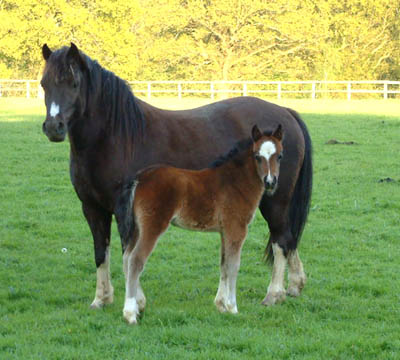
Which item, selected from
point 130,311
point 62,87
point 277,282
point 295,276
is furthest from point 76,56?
point 295,276

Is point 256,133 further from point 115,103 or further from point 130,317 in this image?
point 130,317

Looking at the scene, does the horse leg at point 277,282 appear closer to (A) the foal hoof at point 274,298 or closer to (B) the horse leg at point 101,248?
(A) the foal hoof at point 274,298

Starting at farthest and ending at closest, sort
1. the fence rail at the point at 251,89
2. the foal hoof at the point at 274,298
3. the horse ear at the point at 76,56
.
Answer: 1. the fence rail at the point at 251,89
2. the foal hoof at the point at 274,298
3. the horse ear at the point at 76,56

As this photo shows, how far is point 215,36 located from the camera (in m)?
Result: 44.7

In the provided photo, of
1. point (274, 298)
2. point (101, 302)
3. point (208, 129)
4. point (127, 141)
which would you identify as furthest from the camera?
point (208, 129)

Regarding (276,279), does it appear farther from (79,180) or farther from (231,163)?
(79,180)

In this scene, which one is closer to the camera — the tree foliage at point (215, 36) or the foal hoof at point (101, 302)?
the foal hoof at point (101, 302)

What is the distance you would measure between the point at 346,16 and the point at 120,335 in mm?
44933

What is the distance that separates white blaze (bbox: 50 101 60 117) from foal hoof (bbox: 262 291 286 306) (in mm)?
2455

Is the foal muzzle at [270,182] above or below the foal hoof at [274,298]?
above

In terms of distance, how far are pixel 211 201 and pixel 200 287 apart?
4.58 ft

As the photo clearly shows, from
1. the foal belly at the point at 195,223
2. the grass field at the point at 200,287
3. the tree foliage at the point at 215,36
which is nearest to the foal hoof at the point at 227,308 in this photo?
the grass field at the point at 200,287

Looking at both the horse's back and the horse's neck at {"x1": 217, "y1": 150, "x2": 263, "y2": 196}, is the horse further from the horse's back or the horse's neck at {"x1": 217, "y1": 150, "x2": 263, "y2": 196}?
the horse's neck at {"x1": 217, "y1": 150, "x2": 263, "y2": 196}

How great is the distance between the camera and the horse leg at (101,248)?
225 inches
